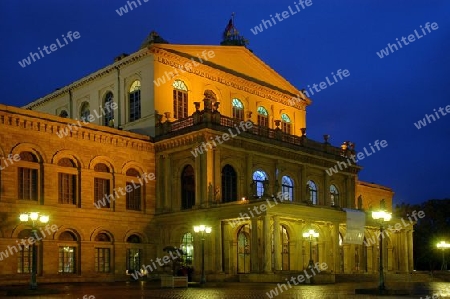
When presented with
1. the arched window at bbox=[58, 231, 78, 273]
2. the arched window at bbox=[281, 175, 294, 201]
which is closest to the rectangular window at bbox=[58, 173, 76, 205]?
the arched window at bbox=[58, 231, 78, 273]

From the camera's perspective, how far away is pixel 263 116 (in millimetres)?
48688

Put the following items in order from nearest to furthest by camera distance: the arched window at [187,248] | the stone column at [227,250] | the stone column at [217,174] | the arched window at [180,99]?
the stone column at [227,250]
the stone column at [217,174]
the arched window at [187,248]
the arched window at [180,99]

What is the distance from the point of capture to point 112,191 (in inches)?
1505

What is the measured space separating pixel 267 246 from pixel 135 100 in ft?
47.9

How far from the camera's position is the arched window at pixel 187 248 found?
39.0 meters

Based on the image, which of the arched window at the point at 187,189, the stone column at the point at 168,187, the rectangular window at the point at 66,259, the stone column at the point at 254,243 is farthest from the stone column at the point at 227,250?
the rectangular window at the point at 66,259

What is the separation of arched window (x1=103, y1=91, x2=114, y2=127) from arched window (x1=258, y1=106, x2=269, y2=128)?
36.6ft

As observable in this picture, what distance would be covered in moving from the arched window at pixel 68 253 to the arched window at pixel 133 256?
3.74 metres

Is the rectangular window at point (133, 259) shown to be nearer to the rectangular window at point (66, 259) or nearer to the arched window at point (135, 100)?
the rectangular window at point (66, 259)

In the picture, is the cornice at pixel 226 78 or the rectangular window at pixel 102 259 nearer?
the rectangular window at pixel 102 259

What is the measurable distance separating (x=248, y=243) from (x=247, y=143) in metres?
6.42

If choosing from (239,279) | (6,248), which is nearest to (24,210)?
(6,248)

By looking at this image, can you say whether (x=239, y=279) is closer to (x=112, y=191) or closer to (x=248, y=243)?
(x=248, y=243)

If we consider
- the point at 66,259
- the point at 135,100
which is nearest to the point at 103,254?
the point at 66,259
